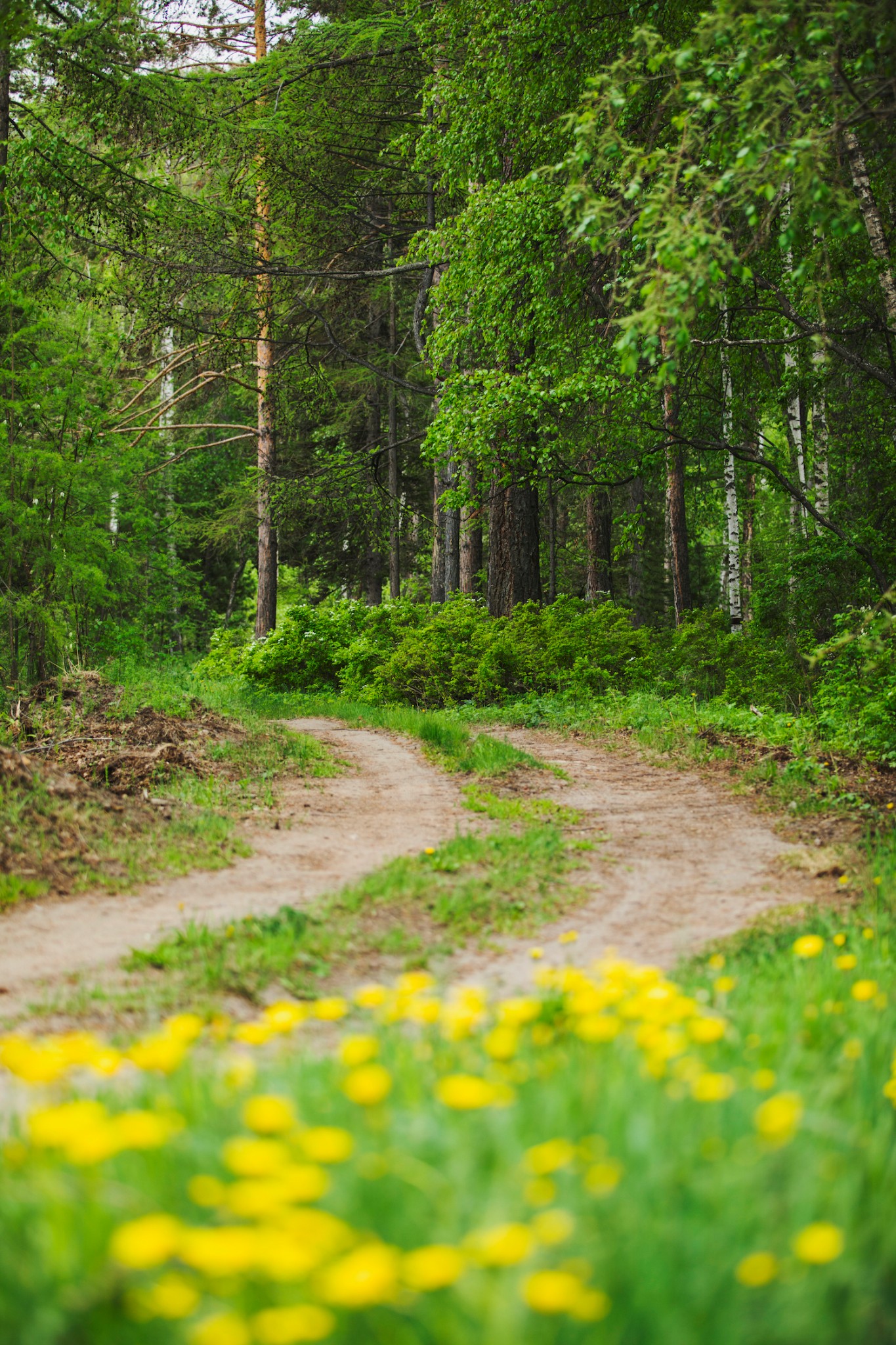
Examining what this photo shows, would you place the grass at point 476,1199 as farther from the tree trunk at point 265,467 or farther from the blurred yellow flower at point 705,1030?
the tree trunk at point 265,467

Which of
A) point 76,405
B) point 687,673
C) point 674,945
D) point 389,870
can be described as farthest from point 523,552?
point 674,945

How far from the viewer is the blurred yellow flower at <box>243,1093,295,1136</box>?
1472 millimetres

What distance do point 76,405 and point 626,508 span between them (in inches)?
706

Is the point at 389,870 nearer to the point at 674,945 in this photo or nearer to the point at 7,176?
the point at 674,945

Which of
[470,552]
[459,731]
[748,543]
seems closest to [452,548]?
[470,552]

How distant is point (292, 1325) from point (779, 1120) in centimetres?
90

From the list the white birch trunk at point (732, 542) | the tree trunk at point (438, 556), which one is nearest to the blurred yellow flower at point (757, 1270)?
the white birch trunk at point (732, 542)

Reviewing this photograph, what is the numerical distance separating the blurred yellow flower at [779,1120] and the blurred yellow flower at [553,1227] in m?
0.44

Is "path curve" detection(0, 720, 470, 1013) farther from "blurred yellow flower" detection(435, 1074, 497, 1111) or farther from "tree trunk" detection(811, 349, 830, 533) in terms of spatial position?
"tree trunk" detection(811, 349, 830, 533)

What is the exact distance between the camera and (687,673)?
40.4ft

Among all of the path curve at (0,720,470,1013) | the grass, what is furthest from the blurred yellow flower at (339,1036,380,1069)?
the path curve at (0,720,470,1013)

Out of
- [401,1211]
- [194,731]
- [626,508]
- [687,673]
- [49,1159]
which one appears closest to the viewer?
[401,1211]

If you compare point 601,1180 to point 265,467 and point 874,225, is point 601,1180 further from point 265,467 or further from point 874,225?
point 265,467

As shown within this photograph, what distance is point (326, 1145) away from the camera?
141 cm
